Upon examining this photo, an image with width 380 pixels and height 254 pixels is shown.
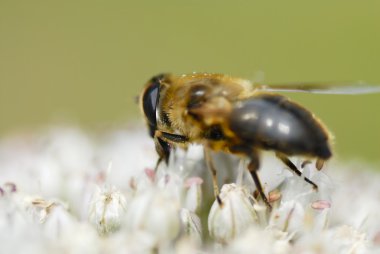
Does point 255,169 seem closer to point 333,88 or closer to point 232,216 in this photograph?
point 232,216

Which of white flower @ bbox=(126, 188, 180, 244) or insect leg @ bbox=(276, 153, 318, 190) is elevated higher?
insect leg @ bbox=(276, 153, 318, 190)

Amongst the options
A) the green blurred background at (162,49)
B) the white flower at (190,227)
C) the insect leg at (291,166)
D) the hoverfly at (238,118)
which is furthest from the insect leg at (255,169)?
the green blurred background at (162,49)

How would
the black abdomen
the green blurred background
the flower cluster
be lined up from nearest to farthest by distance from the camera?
1. the black abdomen
2. the flower cluster
3. the green blurred background

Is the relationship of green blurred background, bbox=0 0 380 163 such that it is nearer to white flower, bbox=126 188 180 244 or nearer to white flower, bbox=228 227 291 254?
white flower, bbox=228 227 291 254

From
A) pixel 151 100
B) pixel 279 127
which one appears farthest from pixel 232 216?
pixel 151 100

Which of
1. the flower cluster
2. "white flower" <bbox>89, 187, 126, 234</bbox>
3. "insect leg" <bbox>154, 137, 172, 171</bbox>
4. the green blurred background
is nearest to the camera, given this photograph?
the flower cluster

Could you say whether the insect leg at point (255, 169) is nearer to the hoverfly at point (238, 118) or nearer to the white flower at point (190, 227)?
the hoverfly at point (238, 118)

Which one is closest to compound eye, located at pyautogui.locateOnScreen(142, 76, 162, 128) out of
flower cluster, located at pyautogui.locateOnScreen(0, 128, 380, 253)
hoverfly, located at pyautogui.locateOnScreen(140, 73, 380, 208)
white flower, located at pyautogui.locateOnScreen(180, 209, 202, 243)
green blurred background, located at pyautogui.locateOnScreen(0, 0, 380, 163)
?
hoverfly, located at pyautogui.locateOnScreen(140, 73, 380, 208)
